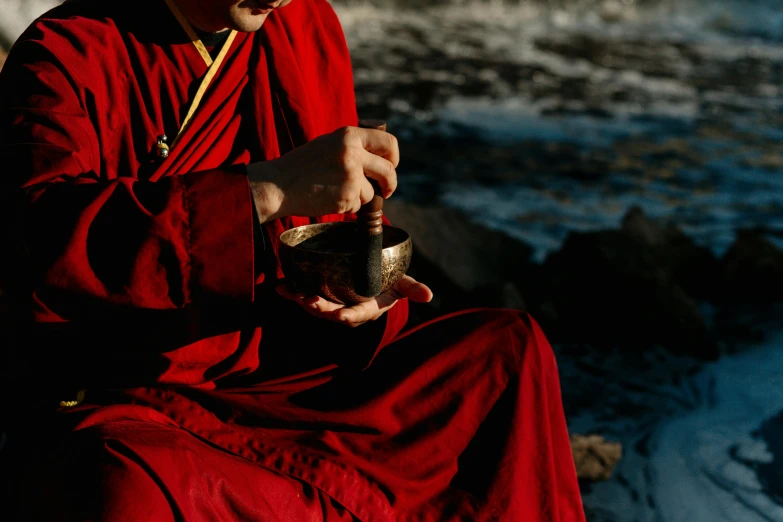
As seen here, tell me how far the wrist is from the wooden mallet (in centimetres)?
18

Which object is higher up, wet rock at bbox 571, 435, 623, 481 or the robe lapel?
the robe lapel

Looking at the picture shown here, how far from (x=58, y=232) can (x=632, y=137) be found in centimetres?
973

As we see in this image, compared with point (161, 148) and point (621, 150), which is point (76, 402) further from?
point (621, 150)

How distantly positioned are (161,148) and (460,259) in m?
2.90

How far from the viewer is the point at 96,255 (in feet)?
5.96

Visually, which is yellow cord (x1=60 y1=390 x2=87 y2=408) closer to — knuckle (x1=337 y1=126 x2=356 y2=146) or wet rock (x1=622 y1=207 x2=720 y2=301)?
knuckle (x1=337 y1=126 x2=356 y2=146)

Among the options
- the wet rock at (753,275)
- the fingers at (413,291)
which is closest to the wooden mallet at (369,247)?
the fingers at (413,291)

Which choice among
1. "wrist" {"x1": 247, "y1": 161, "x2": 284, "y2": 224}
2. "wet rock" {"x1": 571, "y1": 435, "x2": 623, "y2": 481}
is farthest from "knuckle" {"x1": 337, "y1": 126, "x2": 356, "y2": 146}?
"wet rock" {"x1": 571, "y1": 435, "x2": 623, "y2": 481}

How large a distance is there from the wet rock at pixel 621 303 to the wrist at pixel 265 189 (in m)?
2.95

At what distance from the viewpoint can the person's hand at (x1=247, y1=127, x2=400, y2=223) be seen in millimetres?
1861

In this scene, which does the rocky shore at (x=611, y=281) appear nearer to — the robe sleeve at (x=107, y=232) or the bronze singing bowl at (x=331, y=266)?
the bronze singing bowl at (x=331, y=266)

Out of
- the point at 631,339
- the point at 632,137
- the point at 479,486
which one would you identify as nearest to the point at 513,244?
the point at 631,339

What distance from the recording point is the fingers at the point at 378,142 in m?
1.92

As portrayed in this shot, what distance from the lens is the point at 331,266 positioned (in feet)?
6.33
